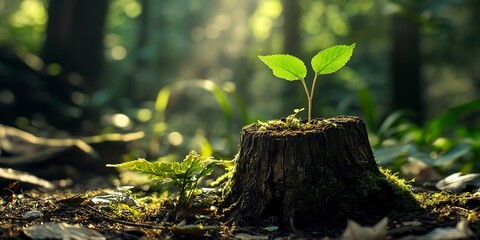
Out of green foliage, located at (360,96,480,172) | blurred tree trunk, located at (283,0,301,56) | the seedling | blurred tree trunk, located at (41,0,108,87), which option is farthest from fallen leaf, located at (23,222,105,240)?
blurred tree trunk, located at (283,0,301,56)

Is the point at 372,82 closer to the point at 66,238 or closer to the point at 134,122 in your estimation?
the point at 134,122

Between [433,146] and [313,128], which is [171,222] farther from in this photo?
[433,146]

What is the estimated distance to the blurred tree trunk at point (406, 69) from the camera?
972cm

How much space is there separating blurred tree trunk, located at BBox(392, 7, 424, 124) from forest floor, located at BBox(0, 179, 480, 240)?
24.6 feet

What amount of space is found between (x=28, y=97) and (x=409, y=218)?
6.26 m

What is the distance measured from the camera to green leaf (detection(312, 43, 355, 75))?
2.14 m

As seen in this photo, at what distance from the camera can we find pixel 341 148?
7.08 feet

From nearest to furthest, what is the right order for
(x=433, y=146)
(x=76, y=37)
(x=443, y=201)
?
(x=443, y=201), (x=433, y=146), (x=76, y=37)

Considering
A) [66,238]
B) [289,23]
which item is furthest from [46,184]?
[289,23]

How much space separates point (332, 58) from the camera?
2.18m

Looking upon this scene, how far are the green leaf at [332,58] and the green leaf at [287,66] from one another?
0.06 meters

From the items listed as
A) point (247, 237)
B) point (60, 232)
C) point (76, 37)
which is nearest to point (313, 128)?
point (247, 237)

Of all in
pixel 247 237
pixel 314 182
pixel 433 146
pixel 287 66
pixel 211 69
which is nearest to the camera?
pixel 247 237

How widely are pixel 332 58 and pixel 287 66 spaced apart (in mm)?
181
